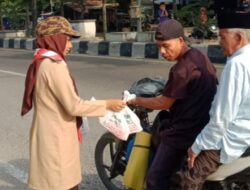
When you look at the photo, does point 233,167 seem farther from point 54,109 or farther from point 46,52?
point 46,52

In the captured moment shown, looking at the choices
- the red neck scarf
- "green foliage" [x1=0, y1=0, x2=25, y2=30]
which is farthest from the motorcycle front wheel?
"green foliage" [x1=0, y1=0, x2=25, y2=30]

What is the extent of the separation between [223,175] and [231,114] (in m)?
0.40

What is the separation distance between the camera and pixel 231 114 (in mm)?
2572

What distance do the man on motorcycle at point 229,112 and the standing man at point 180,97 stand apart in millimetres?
326

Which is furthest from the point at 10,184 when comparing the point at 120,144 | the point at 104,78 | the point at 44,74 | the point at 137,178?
the point at 104,78

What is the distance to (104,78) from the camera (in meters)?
11.0

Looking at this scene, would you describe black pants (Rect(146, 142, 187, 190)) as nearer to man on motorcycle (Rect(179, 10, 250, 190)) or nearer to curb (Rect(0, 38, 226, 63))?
man on motorcycle (Rect(179, 10, 250, 190))

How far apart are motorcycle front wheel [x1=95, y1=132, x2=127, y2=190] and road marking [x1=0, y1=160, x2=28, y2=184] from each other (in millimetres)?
812

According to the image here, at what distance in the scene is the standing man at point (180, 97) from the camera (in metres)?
2.99

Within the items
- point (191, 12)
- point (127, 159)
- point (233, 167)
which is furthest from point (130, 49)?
point (233, 167)

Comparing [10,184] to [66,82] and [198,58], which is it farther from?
[198,58]

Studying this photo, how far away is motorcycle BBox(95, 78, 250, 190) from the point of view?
2.78 m

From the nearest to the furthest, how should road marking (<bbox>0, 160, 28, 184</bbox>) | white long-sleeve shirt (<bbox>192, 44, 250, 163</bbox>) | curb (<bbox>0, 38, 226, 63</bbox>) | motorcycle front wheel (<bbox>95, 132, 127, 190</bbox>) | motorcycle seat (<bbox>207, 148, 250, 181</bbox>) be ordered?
white long-sleeve shirt (<bbox>192, 44, 250, 163</bbox>) < motorcycle seat (<bbox>207, 148, 250, 181</bbox>) < motorcycle front wheel (<bbox>95, 132, 127, 190</bbox>) < road marking (<bbox>0, 160, 28, 184</bbox>) < curb (<bbox>0, 38, 226, 63</bbox>)

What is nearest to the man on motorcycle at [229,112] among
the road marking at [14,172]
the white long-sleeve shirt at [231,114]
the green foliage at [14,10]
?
the white long-sleeve shirt at [231,114]
